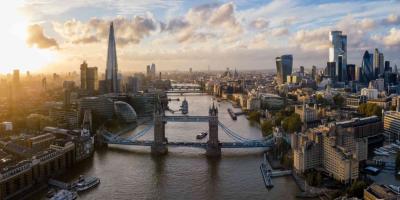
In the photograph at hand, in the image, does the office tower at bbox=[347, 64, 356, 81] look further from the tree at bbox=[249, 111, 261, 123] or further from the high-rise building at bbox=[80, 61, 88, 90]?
the high-rise building at bbox=[80, 61, 88, 90]

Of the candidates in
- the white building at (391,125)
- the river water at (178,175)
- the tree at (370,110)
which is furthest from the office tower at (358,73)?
the river water at (178,175)

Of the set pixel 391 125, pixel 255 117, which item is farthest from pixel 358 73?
pixel 391 125

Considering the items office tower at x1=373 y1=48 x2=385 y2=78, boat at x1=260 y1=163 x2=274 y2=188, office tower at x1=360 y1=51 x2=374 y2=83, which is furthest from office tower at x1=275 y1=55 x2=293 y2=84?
boat at x1=260 y1=163 x2=274 y2=188

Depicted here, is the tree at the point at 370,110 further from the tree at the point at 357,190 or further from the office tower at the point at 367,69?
the office tower at the point at 367,69

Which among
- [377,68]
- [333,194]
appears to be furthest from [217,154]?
[377,68]

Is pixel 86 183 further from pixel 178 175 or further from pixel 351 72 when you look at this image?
pixel 351 72

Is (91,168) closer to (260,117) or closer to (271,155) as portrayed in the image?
(271,155)
